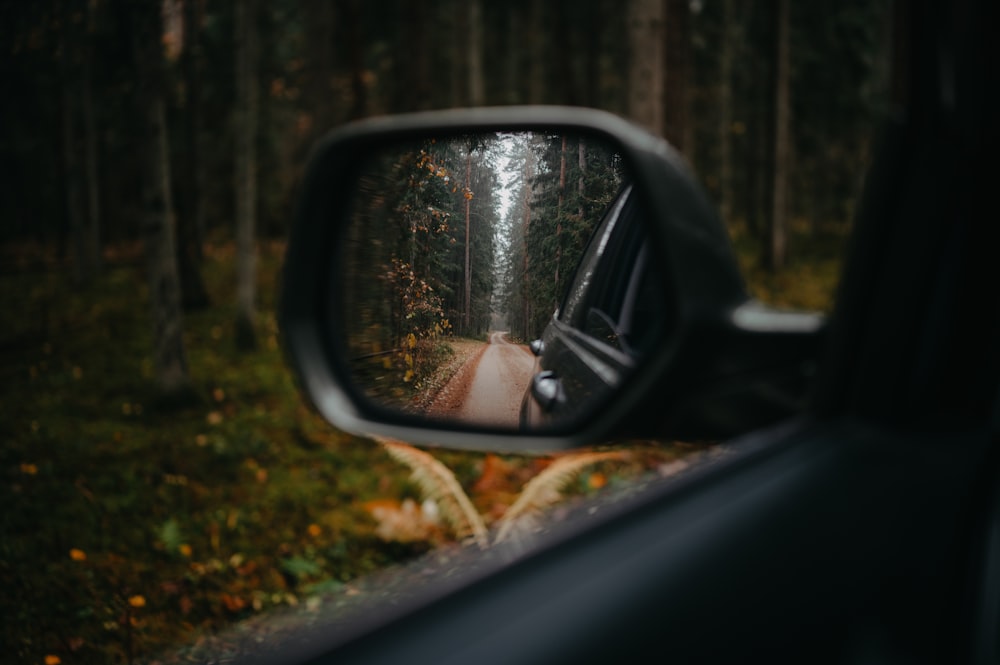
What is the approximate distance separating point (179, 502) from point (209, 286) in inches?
758

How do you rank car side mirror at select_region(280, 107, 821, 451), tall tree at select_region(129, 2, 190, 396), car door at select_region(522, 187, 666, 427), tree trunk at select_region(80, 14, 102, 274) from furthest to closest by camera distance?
tree trunk at select_region(80, 14, 102, 274) → tall tree at select_region(129, 2, 190, 396) → car door at select_region(522, 187, 666, 427) → car side mirror at select_region(280, 107, 821, 451)

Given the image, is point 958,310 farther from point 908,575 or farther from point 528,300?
point 528,300

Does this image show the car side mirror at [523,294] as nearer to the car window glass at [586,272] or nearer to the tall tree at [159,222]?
the car window glass at [586,272]

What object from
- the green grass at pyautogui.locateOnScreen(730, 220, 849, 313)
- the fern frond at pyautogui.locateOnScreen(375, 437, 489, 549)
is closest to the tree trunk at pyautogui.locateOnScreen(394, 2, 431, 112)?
the green grass at pyautogui.locateOnScreen(730, 220, 849, 313)

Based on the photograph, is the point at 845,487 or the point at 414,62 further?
the point at 414,62

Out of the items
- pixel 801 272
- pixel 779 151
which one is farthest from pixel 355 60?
pixel 801 272

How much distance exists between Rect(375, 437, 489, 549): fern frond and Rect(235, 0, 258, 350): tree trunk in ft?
30.3

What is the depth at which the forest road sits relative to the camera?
151 centimetres

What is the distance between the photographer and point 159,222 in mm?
9547

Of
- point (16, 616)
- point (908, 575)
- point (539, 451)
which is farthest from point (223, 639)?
point (908, 575)

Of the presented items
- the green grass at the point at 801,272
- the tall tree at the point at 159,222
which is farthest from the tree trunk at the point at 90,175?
the green grass at the point at 801,272

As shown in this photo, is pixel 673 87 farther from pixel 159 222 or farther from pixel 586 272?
pixel 586 272

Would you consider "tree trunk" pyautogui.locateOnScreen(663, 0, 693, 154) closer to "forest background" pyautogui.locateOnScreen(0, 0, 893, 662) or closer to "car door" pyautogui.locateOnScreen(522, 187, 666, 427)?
"forest background" pyautogui.locateOnScreen(0, 0, 893, 662)

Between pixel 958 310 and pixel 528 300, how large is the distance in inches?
32.4
